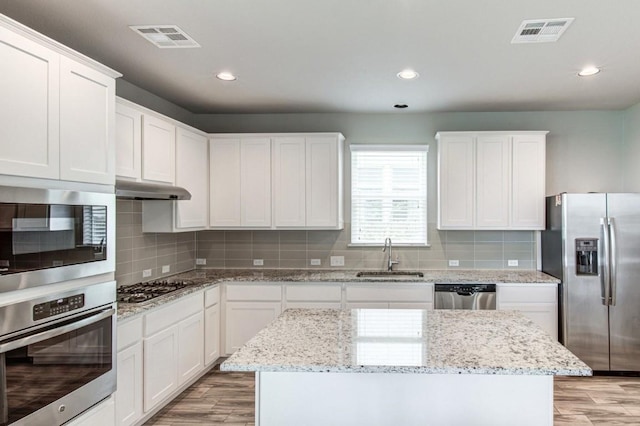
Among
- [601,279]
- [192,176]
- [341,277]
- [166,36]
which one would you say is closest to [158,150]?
[192,176]

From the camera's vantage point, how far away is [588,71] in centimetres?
357

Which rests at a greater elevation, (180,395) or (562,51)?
(562,51)

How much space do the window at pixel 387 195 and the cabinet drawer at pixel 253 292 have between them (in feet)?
3.94

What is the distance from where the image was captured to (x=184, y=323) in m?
3.73

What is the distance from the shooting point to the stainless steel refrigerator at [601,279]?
13.6ft

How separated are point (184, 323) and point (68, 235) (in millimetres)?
1745

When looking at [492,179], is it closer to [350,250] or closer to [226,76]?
[350,250]

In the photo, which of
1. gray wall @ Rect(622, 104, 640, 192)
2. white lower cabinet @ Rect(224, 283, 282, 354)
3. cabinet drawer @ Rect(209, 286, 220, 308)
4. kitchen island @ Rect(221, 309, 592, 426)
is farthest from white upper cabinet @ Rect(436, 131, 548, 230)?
kitchen island @ Rect(221, 309, 592, 426)

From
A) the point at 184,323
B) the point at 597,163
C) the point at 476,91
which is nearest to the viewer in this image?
the point at 184,323

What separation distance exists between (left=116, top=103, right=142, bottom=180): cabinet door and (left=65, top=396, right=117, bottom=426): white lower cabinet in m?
1.56

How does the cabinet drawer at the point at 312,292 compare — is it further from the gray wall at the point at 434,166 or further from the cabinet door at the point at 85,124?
the cabinet door at the point at 85,124

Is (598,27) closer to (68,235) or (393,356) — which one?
(393,356)

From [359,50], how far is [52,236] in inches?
88.9

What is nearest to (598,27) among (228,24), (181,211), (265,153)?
(228,24)
